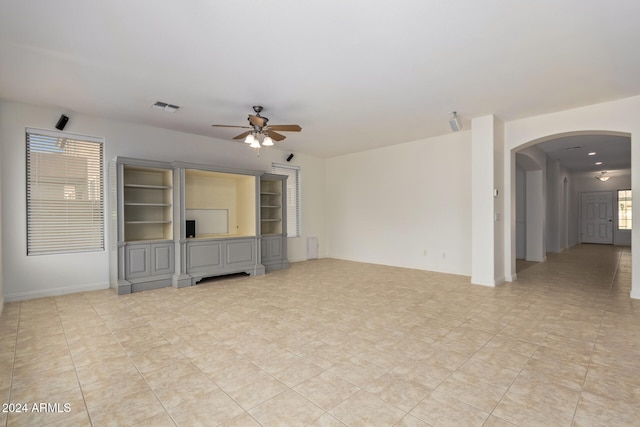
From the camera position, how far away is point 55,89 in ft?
12.9

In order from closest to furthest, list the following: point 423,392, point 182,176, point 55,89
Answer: point 423,392 < point 55,89 < point 182,176

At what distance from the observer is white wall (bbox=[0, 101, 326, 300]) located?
4.36 metres

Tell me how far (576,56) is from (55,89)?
236 inches

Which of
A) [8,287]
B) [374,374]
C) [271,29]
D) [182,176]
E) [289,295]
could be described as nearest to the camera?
[374,374]

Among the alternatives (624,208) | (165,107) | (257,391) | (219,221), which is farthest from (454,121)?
(624,208)

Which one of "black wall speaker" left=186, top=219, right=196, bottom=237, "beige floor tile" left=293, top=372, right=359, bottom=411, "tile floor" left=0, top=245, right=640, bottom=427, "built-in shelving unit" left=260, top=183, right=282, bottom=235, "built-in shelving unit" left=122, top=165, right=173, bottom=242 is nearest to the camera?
"tile floor" left=0, top=245, right=640, bottom=427

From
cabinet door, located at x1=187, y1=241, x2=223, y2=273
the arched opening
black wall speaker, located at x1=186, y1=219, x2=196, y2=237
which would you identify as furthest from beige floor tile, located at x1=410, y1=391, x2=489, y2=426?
black wall speaker, located at x1=186, y1=219, x2=196, y2=237

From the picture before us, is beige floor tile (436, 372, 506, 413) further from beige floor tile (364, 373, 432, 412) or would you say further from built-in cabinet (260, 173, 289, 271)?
built-in cabinet (260, 173, 289, 271)

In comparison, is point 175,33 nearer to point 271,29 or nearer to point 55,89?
point 271,29

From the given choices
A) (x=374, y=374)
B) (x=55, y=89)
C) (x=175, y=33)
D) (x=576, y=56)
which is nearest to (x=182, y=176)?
(x=55, y=89)

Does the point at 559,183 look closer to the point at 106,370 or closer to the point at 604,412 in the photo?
the point at 604,412

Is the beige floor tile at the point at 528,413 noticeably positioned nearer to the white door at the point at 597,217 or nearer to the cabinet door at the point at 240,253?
the cabinet door at the point at 240,253

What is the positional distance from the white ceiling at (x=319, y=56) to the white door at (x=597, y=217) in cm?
1028

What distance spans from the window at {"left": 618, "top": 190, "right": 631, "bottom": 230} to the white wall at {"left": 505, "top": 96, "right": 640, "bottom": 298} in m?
9.79
